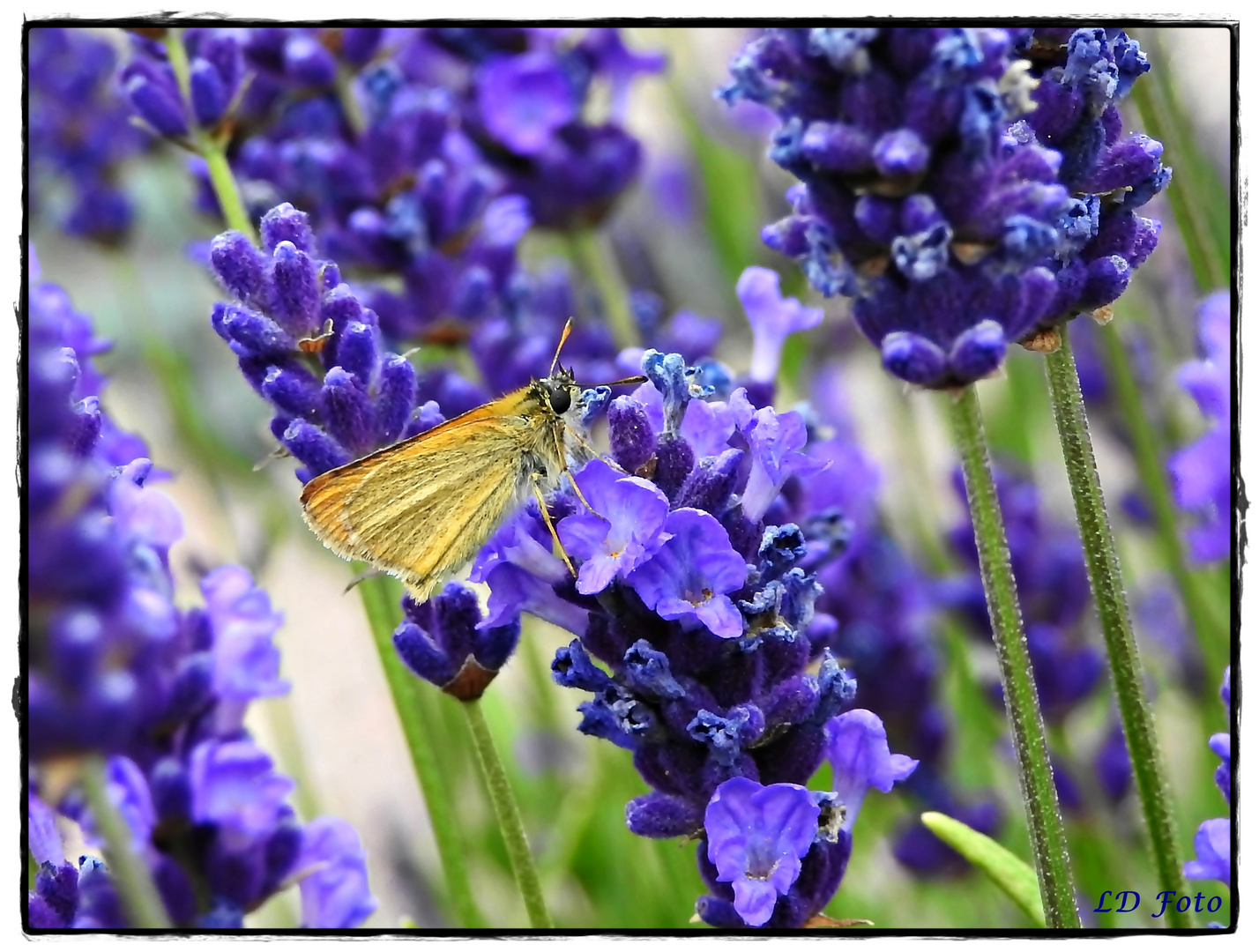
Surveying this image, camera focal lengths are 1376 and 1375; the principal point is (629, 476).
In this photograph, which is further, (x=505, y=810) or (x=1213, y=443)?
(x=1213, y=443)

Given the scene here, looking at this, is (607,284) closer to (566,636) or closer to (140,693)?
(566,636)

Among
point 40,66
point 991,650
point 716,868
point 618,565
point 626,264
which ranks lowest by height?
point 991,650

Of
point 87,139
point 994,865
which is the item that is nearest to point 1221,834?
point 994,865

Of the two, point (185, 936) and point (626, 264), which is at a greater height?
point (626, 264)

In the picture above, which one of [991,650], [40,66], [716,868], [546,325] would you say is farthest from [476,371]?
[716,868]

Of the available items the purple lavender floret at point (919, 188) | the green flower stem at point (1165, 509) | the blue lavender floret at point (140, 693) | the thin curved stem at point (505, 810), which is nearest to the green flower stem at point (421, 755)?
→ the blue lavender floret at point (140, 693)

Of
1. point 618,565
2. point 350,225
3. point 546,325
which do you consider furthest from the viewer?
→ point 546,325

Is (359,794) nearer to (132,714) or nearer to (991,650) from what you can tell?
(991,650)

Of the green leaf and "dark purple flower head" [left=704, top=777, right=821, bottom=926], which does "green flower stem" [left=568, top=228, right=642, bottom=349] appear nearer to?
the green leaf
